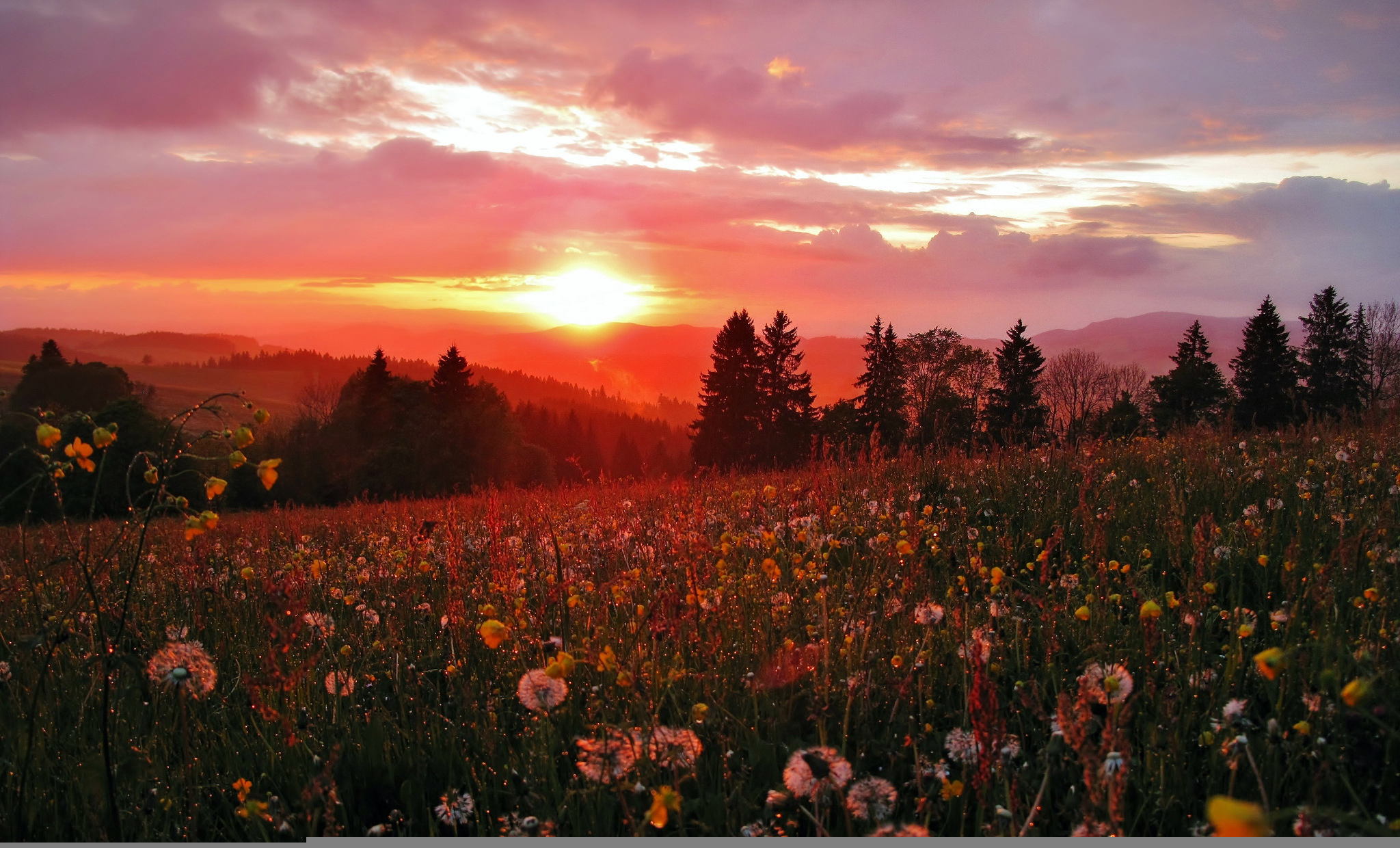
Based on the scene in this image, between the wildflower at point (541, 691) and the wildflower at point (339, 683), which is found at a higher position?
the wildflower at point (541, 691)

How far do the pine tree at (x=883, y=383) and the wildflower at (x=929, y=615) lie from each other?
51.8 metres

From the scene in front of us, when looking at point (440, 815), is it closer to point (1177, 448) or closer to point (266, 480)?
point (266, 480)

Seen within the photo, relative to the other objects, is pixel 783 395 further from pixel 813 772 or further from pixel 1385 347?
pixel 813 772

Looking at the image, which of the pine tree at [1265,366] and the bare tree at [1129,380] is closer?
the pine tree at [1265,366]

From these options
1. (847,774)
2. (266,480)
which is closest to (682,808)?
(847,774)

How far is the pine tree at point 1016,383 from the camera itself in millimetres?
50938

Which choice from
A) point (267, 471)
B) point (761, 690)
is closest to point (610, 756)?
point (761, 690)

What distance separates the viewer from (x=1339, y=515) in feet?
12.6

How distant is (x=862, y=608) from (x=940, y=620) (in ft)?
1.31

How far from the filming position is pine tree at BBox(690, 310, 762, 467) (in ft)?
178

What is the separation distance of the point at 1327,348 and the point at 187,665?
63.9 metres

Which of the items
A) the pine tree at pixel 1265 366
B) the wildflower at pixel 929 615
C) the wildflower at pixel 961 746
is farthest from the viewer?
the pine tree at pixel 1265 366

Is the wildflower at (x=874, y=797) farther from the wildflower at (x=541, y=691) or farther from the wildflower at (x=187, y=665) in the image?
the wildflower at (x=187, y=665)

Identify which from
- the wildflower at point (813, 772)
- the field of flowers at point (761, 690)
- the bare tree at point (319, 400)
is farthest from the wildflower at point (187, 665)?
the bare tree at point (319, 400)
